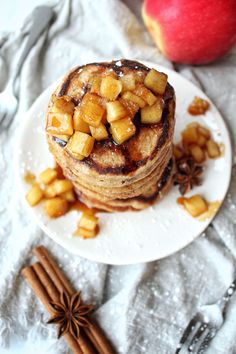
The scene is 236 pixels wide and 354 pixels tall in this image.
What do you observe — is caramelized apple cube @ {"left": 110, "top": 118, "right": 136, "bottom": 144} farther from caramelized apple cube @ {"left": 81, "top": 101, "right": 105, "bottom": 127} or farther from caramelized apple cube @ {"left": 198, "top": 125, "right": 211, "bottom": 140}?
caramelized apple cube @ {"left": 198, "top": 125, "right": 211, "bottom": 140}

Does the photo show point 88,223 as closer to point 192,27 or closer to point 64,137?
point 64,137

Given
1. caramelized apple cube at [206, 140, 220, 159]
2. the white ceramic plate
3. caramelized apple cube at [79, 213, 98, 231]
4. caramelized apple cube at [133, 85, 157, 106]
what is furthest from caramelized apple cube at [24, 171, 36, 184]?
caramelized apple cube at [206, 140, 220, 159]

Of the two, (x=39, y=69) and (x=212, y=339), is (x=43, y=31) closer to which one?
(x=39, y=69)

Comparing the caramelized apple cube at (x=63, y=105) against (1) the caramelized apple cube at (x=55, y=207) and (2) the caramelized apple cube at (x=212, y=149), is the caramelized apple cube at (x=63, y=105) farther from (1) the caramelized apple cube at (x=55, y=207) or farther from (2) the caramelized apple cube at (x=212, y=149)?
(2) the caramelized apple cube at (x=212, y=149)

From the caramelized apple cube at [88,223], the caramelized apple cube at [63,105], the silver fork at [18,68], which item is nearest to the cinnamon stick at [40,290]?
the caramelized apple cube at [88,223]

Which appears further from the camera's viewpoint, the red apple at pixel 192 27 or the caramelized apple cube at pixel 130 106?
the red apple at pixel 192 27

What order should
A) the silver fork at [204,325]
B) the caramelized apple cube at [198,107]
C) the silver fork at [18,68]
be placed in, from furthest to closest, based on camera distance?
the silver fork at [18,68], the caramelized apple cube at [198,107], the silver fork at [204,325]
